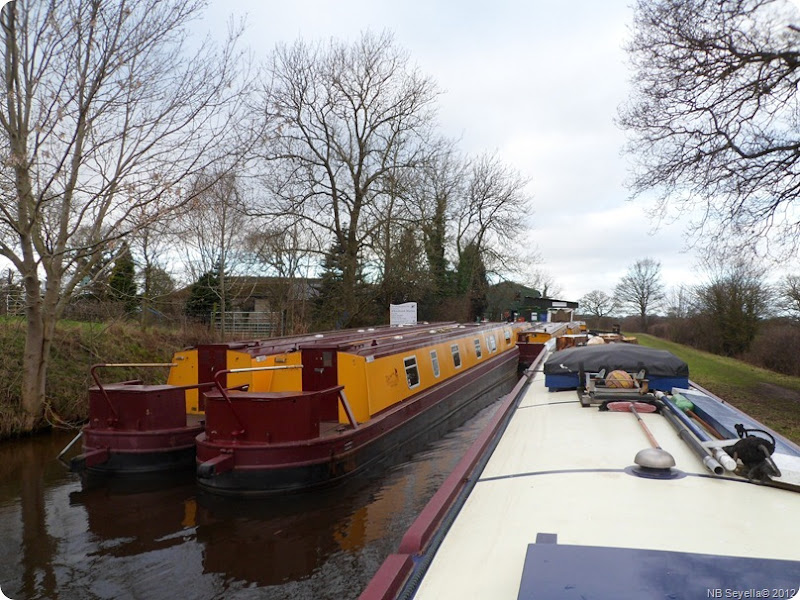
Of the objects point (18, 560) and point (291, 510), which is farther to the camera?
point (291, 510)

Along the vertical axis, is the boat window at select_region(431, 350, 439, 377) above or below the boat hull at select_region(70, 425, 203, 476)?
above

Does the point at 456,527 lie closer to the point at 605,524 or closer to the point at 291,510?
the point at 605,524

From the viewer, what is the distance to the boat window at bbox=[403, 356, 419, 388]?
35.5 ft

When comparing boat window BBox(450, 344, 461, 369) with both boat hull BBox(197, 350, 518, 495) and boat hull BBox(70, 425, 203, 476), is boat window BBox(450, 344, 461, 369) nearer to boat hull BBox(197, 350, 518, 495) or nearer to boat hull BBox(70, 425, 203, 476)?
boat hull BBox(197, 350, 518, 495)

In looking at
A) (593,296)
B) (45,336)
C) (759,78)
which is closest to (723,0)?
(759,78)

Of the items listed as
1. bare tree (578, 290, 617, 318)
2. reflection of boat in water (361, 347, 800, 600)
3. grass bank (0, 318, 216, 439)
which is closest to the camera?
reflection of boat in water (361, 347, 800, 600)

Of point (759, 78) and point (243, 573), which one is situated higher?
point (759, 78)

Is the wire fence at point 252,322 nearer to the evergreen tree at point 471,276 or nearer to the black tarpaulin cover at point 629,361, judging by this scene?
the evergreen tree at point 471,276

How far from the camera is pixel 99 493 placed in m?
7.81

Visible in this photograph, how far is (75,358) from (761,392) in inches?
668

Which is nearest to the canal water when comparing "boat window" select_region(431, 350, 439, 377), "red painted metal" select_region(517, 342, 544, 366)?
"boat window" select_region(431, 350, 439, 377)

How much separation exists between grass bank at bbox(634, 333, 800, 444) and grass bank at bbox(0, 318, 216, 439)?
44.3 feet

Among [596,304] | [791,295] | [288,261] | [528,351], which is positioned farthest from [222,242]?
[596,304]

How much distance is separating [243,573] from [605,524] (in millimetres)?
3990
